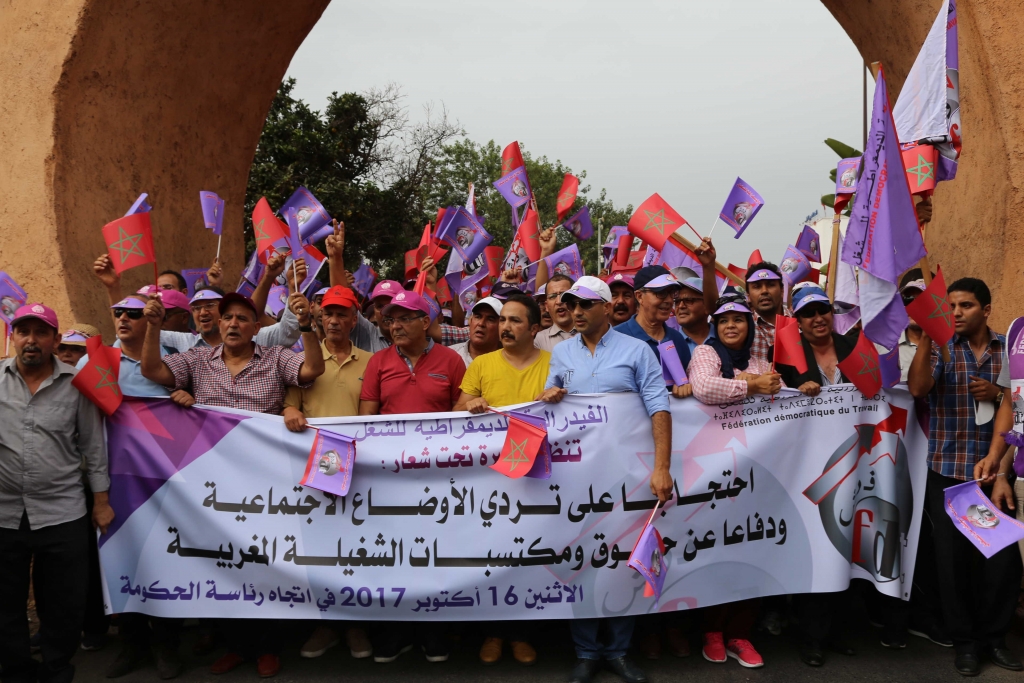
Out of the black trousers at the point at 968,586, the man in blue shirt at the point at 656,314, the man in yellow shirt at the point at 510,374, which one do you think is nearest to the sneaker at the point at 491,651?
the man in yellow shirt at the point at 510,374

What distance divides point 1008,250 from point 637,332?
111 inches

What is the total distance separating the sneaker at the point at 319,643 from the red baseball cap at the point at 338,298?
193 cm

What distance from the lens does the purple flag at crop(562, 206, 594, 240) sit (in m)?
9.05

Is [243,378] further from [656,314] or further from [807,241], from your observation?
[807,241]

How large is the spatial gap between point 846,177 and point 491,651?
12.9 ft

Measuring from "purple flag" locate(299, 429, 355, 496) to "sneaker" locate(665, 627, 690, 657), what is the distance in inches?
79.2

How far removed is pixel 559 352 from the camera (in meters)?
4.65

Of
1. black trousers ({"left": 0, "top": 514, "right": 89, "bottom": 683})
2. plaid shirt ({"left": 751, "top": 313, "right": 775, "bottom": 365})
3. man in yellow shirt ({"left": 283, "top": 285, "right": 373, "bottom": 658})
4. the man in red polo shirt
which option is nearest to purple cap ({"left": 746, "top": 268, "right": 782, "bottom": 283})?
plaid shirt ({"left": 751, "top": 313, "right": 775, "bottom": 365})

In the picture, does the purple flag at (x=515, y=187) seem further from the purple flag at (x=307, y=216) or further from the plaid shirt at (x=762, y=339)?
the plaid shirt at (x=762, y=339)

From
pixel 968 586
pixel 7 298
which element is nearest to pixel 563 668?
pixel 968 586

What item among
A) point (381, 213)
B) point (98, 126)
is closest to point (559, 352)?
point (98, 126)

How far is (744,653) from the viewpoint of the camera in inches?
176

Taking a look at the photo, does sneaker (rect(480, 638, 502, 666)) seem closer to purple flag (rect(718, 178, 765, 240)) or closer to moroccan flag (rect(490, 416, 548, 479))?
moroccan flag (rect(490, 416, 548, 479))

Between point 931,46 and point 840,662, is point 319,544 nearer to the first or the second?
point 840,662
